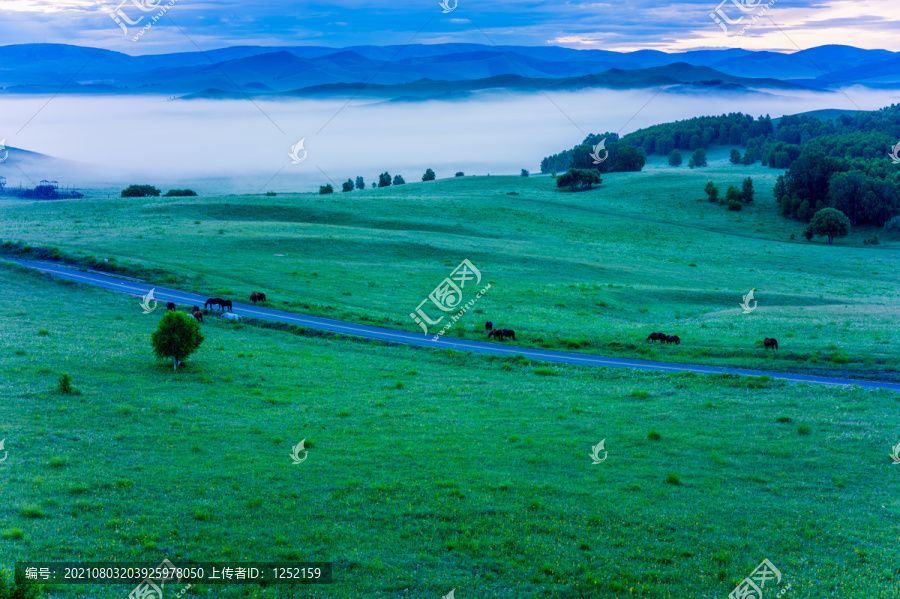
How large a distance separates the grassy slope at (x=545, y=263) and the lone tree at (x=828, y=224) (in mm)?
2254

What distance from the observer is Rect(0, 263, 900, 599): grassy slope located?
17.6m

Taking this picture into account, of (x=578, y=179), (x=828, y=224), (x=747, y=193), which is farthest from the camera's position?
(x=578, y=179)

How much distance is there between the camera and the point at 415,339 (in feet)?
144

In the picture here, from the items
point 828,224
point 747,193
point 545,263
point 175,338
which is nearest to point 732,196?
point 747,193

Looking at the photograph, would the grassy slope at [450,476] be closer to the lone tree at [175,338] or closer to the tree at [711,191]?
the lone tree at [175,338]

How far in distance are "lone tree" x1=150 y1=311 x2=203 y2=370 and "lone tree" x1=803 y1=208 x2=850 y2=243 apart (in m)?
99.8

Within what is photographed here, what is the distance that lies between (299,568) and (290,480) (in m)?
5.03

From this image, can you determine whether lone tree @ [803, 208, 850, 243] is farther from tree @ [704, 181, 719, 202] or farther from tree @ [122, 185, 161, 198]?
tree @ [122, 185, 161, 198]

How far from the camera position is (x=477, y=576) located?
17219 mm

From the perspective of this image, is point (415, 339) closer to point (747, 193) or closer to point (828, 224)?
point (828, 224)

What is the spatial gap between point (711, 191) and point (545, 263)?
72.9 meters

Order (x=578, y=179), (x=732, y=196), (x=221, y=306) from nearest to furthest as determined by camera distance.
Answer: (x=221, y=306)
(x=732, y=196)
(x=578, y=179)

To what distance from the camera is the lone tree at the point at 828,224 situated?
106000 mm

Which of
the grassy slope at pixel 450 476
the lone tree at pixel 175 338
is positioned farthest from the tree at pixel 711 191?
the lone tree at pixel 175 338
